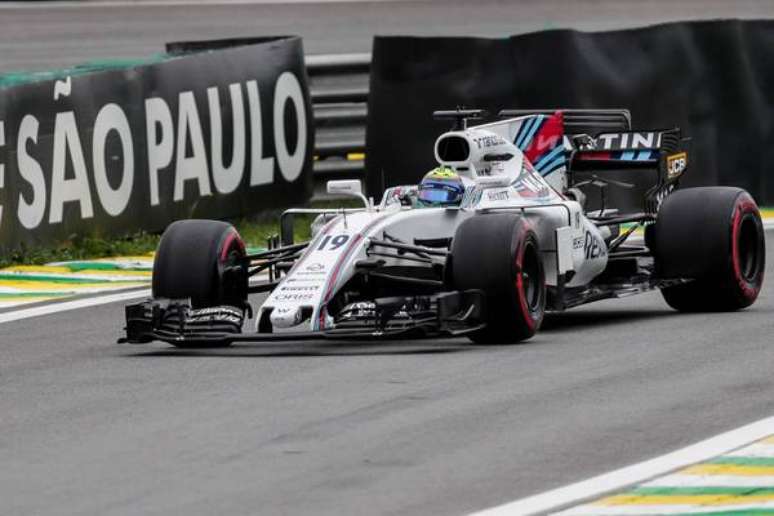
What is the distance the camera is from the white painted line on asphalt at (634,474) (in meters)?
7.12

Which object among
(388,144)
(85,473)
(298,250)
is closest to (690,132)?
(388,144)

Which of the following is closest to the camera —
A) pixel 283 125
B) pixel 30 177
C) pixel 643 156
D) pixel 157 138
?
pixel 643 156

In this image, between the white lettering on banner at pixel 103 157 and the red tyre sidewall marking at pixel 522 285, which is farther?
the white lettering on banner at pixel 103 157

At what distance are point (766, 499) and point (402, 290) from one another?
5.05m

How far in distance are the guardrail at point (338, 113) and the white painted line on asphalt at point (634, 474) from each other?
A: 12.4 m

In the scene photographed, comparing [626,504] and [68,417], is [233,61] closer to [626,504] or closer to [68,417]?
[68,417]

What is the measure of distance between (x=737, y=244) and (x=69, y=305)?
16.7ft

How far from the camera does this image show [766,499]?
23.5 ft

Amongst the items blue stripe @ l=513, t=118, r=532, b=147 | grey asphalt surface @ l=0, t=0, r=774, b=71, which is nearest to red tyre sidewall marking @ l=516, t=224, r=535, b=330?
blue stripe @ l=513, t=118, r=532, b=147

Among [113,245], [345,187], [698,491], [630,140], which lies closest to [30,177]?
[113,245]

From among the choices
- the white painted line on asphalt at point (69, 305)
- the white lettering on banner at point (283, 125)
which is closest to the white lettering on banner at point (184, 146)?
the white lettering on banner at point (283, 125)

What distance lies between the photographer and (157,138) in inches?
715

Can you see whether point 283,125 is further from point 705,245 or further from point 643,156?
point 705,245

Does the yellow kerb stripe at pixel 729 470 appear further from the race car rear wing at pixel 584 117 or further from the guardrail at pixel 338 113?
the guardrail at pixel 338 113
